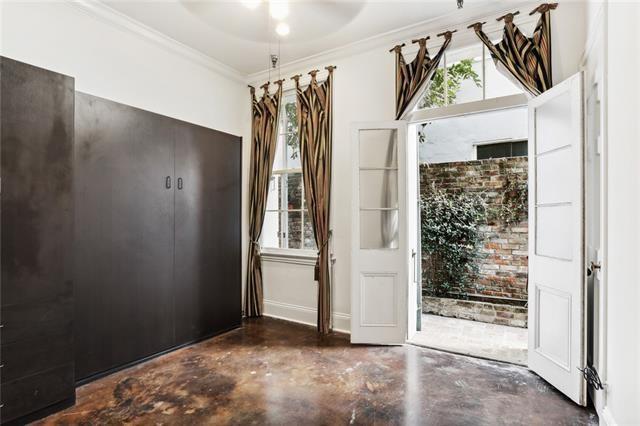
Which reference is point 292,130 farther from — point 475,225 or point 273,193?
point 475,225

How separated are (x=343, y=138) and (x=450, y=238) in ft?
7.10

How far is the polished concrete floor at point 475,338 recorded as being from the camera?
3.16 meters

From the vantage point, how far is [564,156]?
2441mm

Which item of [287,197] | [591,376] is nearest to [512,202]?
[591,376]

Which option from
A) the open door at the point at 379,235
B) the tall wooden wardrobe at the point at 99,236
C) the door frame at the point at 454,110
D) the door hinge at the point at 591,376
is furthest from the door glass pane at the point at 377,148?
the door hinge at the point at 591,376

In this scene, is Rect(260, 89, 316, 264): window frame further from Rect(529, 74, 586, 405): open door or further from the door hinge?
the door hinge

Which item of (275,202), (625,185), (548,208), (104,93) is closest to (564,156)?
(548,208)

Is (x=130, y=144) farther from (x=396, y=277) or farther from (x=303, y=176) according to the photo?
(x=396, y=277)

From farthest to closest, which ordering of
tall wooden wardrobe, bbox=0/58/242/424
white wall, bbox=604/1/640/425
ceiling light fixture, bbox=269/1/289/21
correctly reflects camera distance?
ceiling light fixture, bbox=269/1/289/21 → tall wooden wardrobe, bbox=0/58/242/424 → white wall, bbox=604/1/640/425

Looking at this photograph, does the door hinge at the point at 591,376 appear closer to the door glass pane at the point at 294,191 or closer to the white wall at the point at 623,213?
the white wall at the point at 623,213

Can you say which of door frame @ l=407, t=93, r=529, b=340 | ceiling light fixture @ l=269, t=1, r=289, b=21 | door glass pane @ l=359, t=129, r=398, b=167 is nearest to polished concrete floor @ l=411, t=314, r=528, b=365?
door frame @ l=407, t=93, r=529, b=340

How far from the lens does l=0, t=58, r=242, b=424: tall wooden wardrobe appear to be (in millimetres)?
2000

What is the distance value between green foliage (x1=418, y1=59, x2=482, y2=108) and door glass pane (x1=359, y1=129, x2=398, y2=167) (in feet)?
1.79

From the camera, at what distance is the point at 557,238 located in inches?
98.6
